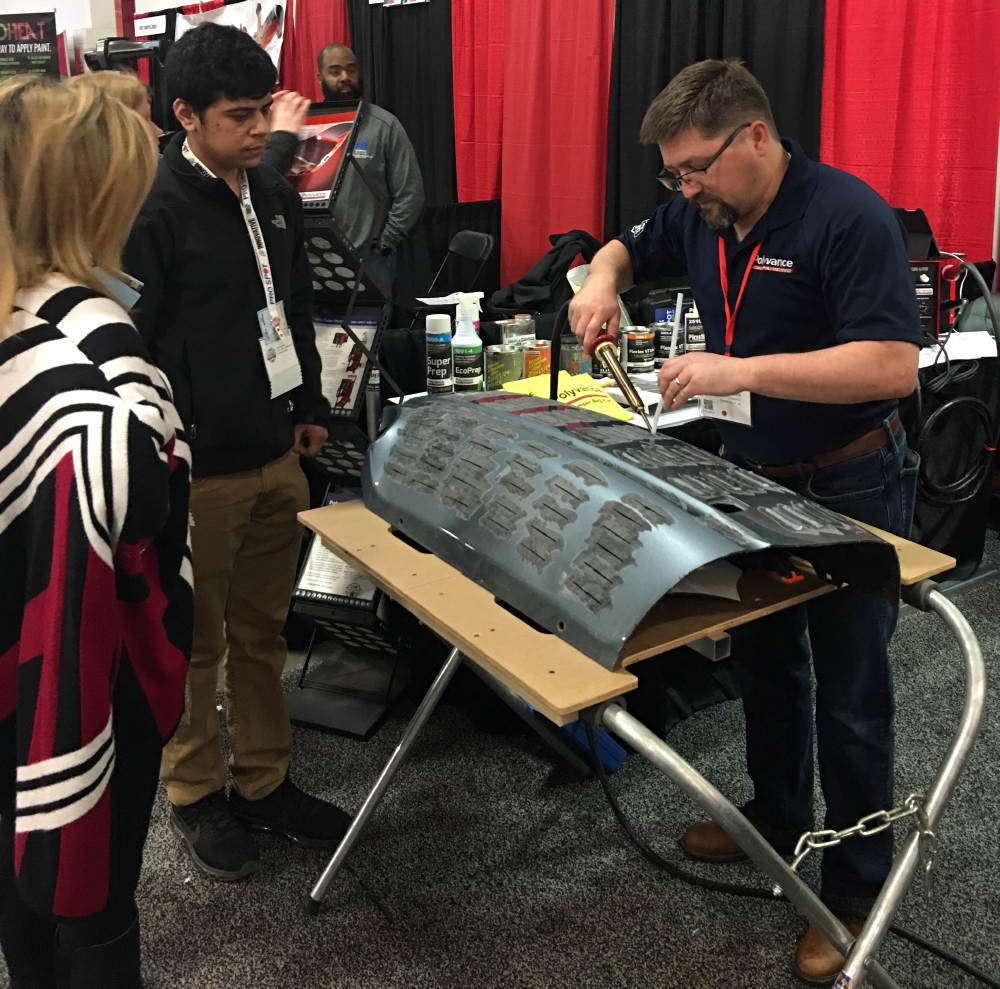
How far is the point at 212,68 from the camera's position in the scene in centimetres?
156

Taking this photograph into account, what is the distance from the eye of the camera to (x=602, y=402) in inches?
84.4

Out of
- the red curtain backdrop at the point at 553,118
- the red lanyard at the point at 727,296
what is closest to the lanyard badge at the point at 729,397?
the red lanyard at the point at 727,296

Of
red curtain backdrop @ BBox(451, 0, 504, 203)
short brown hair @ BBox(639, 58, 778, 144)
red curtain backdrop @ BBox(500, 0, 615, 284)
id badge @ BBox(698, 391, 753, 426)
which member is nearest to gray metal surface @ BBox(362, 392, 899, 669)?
id badge @ BBox(698, 391, 753, 426)

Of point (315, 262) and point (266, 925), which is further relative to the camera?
point (315, 262)

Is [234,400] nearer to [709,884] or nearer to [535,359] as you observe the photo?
[535,359]

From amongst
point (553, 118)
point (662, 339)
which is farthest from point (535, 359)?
point (553, 118)

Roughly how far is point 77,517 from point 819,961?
135 cm

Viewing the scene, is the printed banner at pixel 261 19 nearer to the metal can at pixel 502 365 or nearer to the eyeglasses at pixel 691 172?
the metal can at pixel 502 365

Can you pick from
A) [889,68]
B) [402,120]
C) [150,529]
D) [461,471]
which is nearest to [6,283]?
[150,529]

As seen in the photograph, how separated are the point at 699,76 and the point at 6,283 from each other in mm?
1050

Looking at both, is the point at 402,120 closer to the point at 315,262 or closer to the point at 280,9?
the point at 280,9

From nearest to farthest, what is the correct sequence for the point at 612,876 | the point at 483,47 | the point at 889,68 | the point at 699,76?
the point at 699,76, the point at 612,876, the point at 889,68, the point at 483,47

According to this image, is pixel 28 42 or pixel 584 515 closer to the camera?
pixel 584 515

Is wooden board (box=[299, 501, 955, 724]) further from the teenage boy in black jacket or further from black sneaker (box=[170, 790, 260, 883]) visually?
black sneaker (box=[170, 790, 260, 883])
